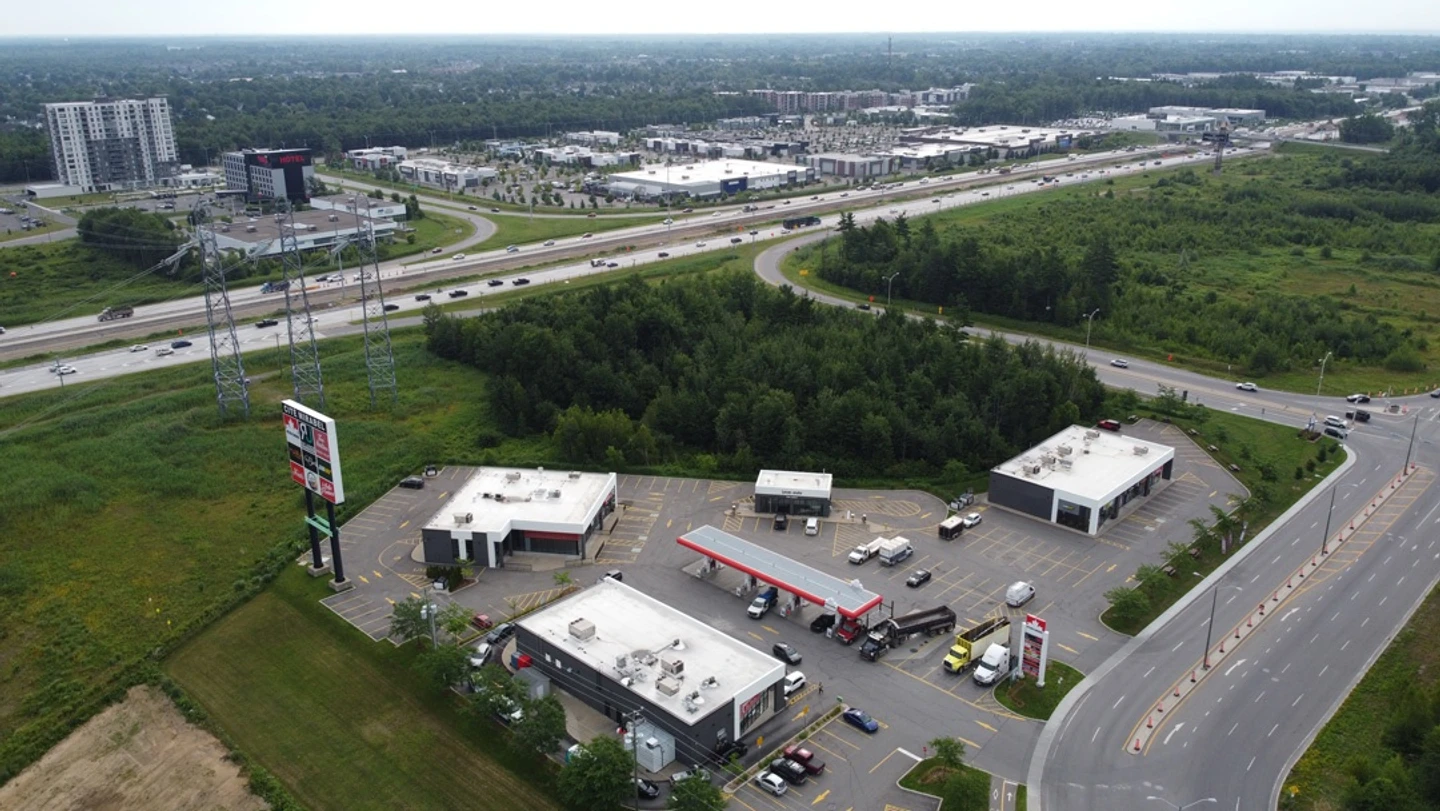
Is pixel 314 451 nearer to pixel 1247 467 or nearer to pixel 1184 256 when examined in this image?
pixel 1247 467

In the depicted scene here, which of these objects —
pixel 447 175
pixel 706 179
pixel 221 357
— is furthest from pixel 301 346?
pixel 706 179

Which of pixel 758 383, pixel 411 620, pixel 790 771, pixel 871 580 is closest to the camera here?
pixel 790 771

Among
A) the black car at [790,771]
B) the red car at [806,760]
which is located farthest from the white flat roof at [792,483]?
the black car at [790,771]

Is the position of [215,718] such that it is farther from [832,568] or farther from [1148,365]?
[1148,365]

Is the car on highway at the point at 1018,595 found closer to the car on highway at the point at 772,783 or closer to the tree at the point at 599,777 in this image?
the car on highway at the point at 772,783

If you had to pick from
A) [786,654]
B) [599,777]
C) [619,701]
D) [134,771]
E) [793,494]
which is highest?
[793,494]

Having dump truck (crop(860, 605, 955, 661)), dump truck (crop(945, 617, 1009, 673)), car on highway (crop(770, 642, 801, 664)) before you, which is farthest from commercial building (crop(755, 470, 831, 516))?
dump truck (crop(945, 617, 1009, 673))

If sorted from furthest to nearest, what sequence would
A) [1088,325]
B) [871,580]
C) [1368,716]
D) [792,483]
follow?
[1088,325]
[792,483]
[871,580]
[1368,716]
